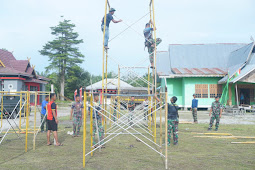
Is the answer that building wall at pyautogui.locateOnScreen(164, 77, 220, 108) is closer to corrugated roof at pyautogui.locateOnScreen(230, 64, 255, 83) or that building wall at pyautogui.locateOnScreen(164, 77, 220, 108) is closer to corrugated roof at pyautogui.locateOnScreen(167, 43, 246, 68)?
corrugated roof at pyautogui.locateOnScreen(167, 43, 246, 68)

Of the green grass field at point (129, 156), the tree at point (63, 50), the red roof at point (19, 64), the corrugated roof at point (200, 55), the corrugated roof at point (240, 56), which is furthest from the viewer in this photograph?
the tree at point (63, 50)

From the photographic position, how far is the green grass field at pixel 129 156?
18.4 feet

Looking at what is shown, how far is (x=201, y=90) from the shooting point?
24.8m

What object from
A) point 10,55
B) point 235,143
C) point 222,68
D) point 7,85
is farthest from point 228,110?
point 10,55

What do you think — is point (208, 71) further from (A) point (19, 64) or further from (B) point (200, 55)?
(A) point (19, 64)

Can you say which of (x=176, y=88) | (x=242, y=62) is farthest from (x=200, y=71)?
(x=242, y=62)

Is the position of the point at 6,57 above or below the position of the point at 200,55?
above

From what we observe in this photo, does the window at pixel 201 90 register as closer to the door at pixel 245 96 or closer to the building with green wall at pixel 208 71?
the building with green wall at pixel 208 71

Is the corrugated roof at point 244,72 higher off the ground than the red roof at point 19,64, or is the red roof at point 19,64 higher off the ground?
the red roof at point 19,64

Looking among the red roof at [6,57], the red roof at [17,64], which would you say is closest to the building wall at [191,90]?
the red roof at [17,64]

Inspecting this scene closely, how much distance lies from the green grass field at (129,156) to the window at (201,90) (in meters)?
16.8

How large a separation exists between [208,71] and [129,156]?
69.0 ft

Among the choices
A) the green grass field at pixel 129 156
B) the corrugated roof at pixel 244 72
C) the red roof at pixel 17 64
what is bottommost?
the green grass field at pixel 129 156

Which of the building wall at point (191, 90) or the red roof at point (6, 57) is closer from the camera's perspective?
the building wall at point (191, 90)
